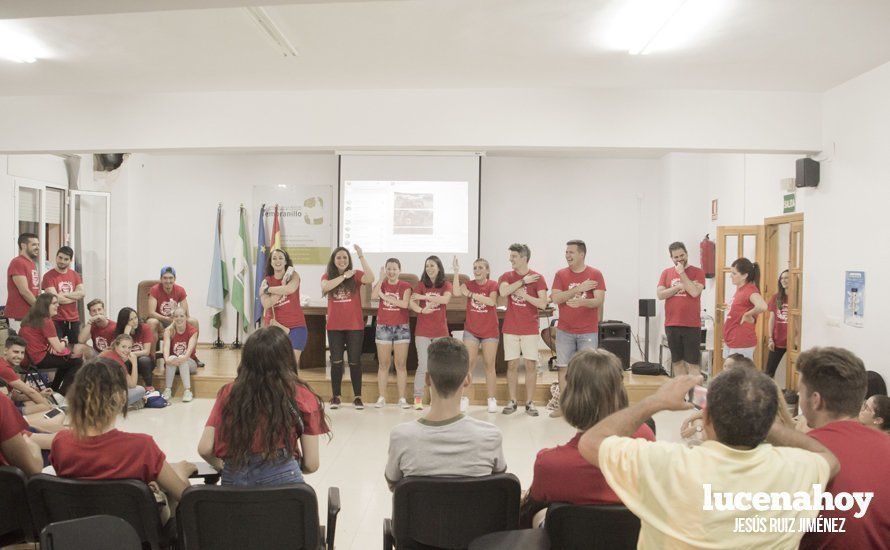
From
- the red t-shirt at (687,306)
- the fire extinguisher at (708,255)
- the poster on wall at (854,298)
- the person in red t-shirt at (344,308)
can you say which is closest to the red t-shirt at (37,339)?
the person in red t-shirt at (344,308)

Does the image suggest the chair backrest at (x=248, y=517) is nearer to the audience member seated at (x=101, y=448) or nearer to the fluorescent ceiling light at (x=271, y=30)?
the audience member seated at (x=101, y=448)

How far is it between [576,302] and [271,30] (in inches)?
124

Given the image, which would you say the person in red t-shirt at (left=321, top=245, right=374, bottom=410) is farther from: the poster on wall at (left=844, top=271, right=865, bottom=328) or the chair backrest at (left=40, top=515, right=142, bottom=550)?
the chair backrest at (left=40, top=515, right=142, bottom=550)

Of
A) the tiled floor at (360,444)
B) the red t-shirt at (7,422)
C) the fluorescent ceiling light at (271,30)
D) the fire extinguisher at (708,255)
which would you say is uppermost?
the fluorescent ceiling light at (271,30)

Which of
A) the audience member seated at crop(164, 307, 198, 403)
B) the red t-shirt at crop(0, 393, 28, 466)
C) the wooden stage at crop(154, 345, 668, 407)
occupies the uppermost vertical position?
the red t-shirt at crop(0, 393, 28, 466)

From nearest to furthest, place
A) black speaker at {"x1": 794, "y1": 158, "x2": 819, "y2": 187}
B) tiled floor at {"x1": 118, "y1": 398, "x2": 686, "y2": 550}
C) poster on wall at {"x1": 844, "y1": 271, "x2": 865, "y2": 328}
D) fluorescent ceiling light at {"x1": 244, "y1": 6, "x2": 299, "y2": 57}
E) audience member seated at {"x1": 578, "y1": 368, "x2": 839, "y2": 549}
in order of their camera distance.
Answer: audience member seated at {"x1": 578, "y1": 368, "x2": 839, "y2": 549} → tiled floor at {"x1": 118, "y1": 398, "x2": 686, "y2": 550} → fluorescent ceiling light at {"x1": 244, "y1": 6, "x2": 299, "y2": 57} → poster on wall at {"x1": 844, "y1": 271, "x2": 865, "y2": 328} → black speaker at {"x1": 794, "y1": 158, "x2": 819, "y2": 187}

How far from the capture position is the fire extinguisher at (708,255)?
25.6 feet

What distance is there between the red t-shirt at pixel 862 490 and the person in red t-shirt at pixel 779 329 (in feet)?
15.8

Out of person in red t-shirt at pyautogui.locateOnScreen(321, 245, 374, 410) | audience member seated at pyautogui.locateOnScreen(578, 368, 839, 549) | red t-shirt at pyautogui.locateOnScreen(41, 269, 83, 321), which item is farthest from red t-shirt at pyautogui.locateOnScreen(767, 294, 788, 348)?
red t-shirt at pyautogui.locateOnScreen(41, 269, 83, 321)

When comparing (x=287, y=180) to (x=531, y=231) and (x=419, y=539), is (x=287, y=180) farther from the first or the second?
(x=419, y=539)

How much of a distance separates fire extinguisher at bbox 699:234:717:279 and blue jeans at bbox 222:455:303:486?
678cm

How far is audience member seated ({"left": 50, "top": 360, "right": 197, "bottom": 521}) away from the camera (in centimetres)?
207

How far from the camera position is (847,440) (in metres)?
1.67

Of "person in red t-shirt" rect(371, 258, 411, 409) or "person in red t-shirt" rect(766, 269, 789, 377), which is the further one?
"person in red t-shirt" rect(766, 269, 789, 377)
